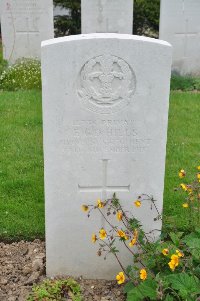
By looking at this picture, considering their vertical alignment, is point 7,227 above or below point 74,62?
below

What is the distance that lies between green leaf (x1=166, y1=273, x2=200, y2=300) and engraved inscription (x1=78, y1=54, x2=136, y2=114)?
3.54ft

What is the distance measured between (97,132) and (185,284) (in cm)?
107

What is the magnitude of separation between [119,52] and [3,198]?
2.13 m

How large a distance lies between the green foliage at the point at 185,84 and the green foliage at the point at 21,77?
99.8 inches

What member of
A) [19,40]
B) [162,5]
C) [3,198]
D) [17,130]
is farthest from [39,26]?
[3,198]

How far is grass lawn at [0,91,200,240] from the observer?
13.1ft

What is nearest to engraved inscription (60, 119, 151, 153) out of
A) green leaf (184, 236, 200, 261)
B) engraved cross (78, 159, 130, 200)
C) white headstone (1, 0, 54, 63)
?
engraved cross (78, 159, 130, 200)

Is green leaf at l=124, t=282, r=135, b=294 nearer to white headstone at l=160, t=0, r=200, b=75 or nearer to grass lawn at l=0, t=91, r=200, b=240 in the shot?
grass lawn at l=0, t=91, r=200, b=240

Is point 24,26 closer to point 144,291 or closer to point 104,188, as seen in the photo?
point 104,188

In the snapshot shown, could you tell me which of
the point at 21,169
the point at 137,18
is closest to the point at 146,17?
the point at 137,18

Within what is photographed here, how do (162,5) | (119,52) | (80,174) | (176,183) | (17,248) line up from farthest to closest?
(162,5) < (176,183) < (17,248) < (80,174) < (119,52)

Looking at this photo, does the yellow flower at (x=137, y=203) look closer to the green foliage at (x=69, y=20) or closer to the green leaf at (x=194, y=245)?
the green leaf at (x=194, y=245)

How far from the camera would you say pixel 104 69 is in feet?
9.24

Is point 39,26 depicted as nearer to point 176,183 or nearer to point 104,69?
point 176,183
